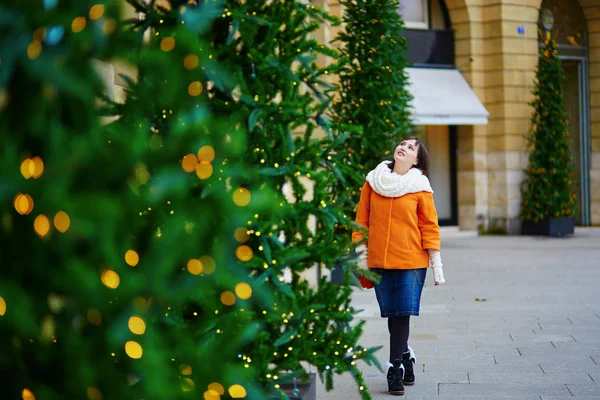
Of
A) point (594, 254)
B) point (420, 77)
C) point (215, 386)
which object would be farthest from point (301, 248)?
point (420, 77)

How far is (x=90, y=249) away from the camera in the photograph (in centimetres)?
122

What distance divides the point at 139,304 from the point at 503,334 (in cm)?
821

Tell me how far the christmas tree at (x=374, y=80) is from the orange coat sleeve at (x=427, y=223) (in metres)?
5.04

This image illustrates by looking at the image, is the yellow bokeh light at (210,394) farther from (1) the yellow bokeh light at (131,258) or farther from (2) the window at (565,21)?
(2) the window at (565,21)

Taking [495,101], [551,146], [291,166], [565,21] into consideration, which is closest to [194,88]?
[291,166]

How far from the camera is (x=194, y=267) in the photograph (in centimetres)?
132

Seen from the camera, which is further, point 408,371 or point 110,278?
point 408,371

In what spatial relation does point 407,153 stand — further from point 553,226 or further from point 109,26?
Answer: point 553,226

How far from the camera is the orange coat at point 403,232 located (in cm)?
671

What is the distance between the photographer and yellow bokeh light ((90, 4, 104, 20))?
1.26 metres

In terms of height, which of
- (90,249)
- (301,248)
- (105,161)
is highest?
(105,161)

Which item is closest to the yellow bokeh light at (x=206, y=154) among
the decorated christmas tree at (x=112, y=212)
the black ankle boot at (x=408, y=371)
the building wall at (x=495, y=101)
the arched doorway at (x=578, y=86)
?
the decorated christmas tree at (x=112, y=212)

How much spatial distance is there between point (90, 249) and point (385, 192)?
18.5ft

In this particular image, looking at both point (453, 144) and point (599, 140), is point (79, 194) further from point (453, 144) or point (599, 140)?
point (599, 140)
